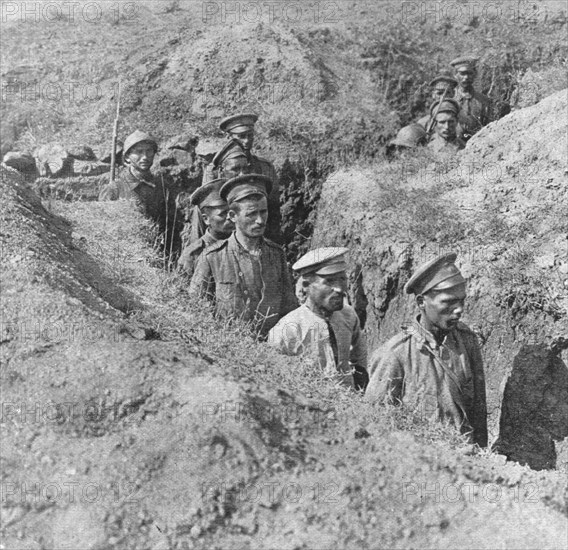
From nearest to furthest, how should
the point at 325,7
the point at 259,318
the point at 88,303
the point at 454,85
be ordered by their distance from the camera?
the point at 88,303
the point at 259,318
the point at 454,85
the point at 325,7

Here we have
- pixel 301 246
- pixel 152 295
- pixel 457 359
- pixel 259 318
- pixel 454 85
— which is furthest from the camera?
pixel 454 85

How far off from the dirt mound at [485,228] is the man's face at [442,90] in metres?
2.43

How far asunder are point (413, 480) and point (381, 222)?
592 cm

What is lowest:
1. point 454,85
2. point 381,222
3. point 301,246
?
point 301,246

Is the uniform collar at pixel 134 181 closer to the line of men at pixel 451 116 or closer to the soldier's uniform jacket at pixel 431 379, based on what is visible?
the line of men at pixel 451 116

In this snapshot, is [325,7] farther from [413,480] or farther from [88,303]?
[413,480]

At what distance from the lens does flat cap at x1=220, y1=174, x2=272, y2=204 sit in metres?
8.72

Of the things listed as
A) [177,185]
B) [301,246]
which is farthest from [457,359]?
[177,185]

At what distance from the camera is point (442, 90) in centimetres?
1473

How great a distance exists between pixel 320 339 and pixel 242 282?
156 centimetres

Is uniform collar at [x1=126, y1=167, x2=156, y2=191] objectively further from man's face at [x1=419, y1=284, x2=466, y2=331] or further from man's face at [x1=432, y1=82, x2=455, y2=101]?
man's face at [x1=419, y1=284, x2=466, y2=331]

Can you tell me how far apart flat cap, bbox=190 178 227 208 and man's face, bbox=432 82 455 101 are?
18.9ft

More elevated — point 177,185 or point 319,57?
point 319,57

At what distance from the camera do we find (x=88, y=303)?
6.55m
